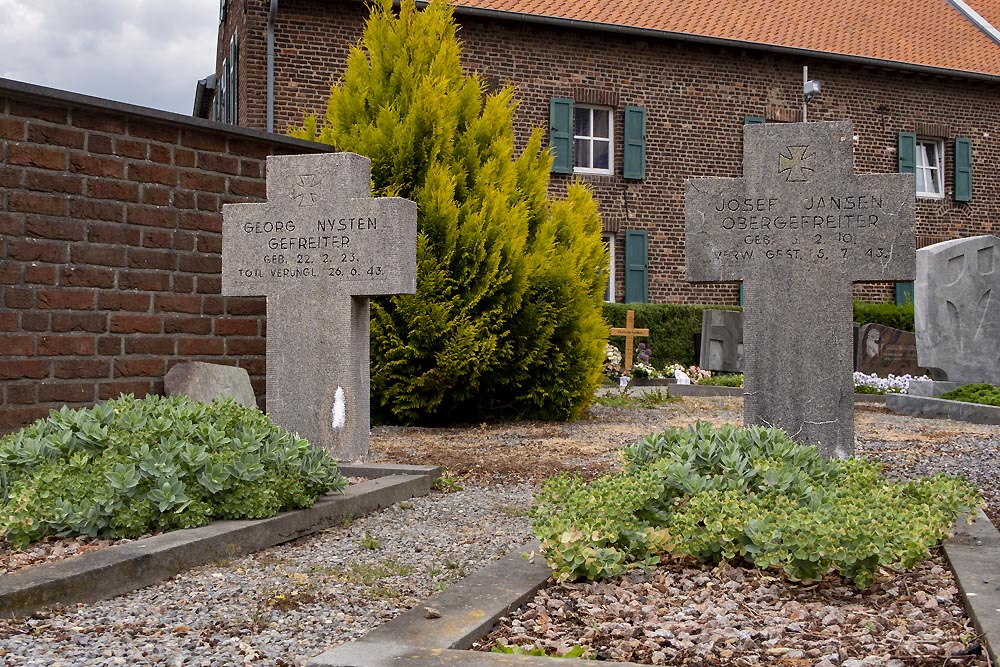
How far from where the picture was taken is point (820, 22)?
927 inches

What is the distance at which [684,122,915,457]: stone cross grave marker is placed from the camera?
5.88 m

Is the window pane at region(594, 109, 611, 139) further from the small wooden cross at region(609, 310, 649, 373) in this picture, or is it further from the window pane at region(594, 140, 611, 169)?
the small wooden cross at region(609, 310, 649, 373)

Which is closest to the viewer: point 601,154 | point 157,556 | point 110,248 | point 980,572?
point 980,572

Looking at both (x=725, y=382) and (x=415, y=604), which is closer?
(x=415, y=604)

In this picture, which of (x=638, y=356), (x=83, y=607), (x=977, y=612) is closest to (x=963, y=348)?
(x=638, y=356)

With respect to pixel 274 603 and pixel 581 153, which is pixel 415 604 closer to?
pixel 274 603

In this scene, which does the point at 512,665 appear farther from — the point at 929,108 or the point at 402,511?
the point at 929,108

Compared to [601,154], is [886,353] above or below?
below

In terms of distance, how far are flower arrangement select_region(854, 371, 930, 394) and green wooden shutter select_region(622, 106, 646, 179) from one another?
6590mm

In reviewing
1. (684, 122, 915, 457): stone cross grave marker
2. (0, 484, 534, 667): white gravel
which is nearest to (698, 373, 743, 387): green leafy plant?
(684, 122, 915, 457): stone cross grave marker

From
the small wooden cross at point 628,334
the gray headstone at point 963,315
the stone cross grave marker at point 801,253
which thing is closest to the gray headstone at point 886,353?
the small wooden cross at point 628,334

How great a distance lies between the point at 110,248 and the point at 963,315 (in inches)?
404

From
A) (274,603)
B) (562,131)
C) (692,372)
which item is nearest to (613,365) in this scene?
(692,372)

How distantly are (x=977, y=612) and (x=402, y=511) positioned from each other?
9.93 feet
